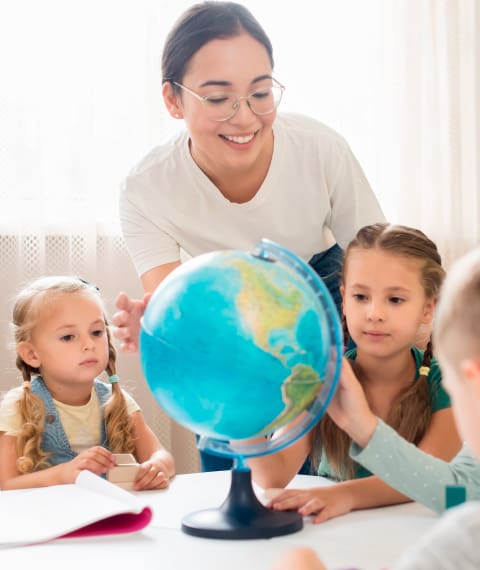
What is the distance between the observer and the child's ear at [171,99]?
2354 mm

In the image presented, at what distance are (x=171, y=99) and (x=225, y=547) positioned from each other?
1.32 m

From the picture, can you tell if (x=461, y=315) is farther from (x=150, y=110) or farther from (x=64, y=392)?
(x=150, y=110)

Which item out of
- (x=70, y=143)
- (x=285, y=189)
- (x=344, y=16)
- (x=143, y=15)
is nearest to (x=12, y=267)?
(x=70, y=143)

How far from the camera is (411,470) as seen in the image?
5.06ft

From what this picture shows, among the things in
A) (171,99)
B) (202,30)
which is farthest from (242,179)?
(202,30)

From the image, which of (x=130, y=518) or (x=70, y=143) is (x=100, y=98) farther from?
(x=130, y=518)

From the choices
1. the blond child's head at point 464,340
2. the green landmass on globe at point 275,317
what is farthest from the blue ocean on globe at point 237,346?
the blond child's head at point 464,340

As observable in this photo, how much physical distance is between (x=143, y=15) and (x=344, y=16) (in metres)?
0.83

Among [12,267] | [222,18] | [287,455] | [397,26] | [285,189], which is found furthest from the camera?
[397,26]

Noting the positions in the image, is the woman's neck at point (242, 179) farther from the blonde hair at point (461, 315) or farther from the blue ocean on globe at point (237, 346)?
the blonde hair at point (461, 315)

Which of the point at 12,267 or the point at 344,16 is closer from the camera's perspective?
the point at 12,267

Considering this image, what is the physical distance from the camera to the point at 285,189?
250 centimetres

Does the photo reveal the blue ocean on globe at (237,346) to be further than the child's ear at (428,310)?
No

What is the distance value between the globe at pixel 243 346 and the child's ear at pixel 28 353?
3.36 ft
